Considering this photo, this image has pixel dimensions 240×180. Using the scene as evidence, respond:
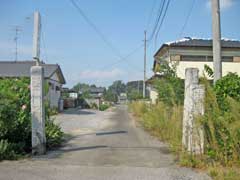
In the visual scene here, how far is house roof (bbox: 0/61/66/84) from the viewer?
26.2 meters

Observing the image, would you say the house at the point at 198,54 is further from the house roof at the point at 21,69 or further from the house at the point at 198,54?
the house roof at the point at 21,69

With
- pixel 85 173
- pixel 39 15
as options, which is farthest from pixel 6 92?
pixel 85 173

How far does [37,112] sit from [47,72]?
1989 centimetres

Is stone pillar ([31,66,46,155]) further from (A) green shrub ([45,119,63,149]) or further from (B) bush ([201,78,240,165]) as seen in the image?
(B) bush ([201,78,240,165])

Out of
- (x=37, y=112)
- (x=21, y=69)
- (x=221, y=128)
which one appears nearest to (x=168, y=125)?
(x=221, y=128)

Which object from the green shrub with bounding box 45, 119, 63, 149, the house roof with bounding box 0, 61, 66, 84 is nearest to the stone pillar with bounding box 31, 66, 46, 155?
the green shrub with bounding box 45, 119, 63, 149

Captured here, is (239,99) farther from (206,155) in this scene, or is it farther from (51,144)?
(51,144)

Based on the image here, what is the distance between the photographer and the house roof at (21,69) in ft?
86.1

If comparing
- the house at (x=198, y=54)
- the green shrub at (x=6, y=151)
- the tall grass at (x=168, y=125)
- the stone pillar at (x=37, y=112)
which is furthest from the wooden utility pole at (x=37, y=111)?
the house at (x=198, y=54)

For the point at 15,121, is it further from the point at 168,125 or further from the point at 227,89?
the point at 227,89

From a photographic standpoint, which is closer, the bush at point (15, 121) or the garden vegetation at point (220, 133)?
the garden vegetation at point (220, 133)

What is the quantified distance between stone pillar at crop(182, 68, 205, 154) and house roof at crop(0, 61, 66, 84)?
2021 cm

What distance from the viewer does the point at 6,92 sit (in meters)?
7.98

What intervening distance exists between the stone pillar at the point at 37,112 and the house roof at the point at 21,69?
59.6ft
